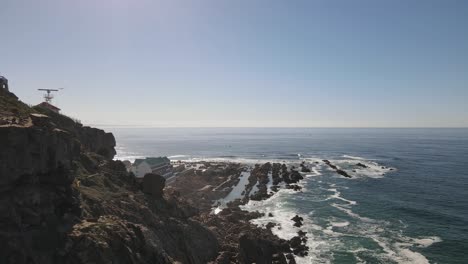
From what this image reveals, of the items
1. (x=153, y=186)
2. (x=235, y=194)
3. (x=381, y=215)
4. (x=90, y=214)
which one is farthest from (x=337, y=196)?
(x=90, y=214)

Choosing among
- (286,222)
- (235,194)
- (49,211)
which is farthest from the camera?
(235,194)

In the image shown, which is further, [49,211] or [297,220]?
[297,220]

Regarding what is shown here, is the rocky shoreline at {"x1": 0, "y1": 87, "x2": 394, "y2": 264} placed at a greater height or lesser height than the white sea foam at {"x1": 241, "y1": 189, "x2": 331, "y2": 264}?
greater

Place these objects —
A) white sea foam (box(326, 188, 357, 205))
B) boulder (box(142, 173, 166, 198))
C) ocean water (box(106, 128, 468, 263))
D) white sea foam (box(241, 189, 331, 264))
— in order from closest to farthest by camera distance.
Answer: boulder (box(142, 173, 166, 198)), ocean water (box(106, 128, 468, 263)), white sea foam (box(241, 189, 331, 264)), white sea foam (box(326, 188, 357, 205))

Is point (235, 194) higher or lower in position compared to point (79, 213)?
lower

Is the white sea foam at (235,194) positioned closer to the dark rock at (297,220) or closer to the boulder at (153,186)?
the dark rock at (297,220)

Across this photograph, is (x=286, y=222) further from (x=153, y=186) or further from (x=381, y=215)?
(x=153, y=186)

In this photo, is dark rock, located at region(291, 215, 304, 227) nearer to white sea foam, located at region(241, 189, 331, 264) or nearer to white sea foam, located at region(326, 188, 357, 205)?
white sea foam, located at region(241, 189, 331, 264)

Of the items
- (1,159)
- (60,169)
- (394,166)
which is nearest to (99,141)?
(60,169)

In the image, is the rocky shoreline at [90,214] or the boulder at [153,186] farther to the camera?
the boulder at [153,186]

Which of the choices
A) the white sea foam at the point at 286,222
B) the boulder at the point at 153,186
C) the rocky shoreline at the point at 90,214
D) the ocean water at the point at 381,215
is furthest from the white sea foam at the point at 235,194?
the boulder at the point at 153,186

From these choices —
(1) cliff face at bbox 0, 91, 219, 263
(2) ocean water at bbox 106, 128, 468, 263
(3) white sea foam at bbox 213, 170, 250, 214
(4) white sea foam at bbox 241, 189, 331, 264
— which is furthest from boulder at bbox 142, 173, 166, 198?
(3) white sea foam at bbox 213, 170, 250, 214

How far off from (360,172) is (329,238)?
6588 cm

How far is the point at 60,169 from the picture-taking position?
24.2 metres
